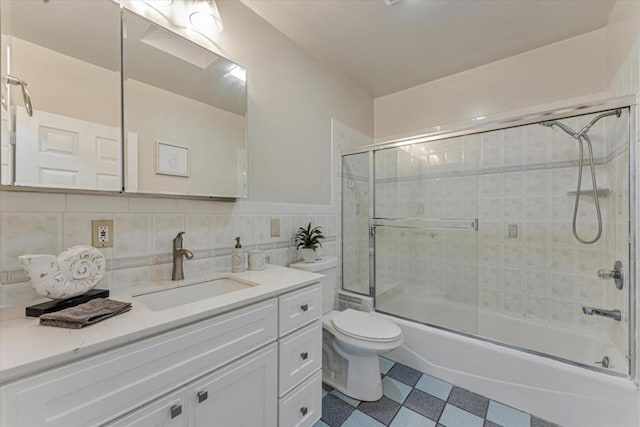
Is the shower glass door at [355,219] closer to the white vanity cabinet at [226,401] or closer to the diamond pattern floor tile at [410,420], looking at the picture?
the diamond pattern floor tile at [410,420]

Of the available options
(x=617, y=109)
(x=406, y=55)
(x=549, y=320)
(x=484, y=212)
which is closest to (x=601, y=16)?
(x=617, y=109)

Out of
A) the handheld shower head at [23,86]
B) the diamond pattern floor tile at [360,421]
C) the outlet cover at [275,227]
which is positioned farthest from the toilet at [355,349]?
the handheld shower head at [23,86]

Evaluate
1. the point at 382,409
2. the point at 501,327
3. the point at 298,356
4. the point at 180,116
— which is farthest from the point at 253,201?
the point at 501,327

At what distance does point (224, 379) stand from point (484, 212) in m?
2.40

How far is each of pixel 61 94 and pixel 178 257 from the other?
2.61 feet

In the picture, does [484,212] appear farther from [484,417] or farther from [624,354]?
[484,417]

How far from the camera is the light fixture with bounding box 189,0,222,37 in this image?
140 cm

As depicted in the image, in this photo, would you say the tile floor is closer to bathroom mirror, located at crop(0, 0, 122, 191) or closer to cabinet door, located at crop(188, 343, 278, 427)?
cabinet door, located at crop(188, 343, 278, 427)

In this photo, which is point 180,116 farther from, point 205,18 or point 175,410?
point 175,410

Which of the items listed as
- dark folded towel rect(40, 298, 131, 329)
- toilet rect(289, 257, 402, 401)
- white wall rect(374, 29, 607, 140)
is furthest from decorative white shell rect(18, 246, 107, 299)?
white wall rect(374, 29, 607, 140)

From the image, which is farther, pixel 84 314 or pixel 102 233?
pixel 102 233

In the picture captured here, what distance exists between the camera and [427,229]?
2.41 meters

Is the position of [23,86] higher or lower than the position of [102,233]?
higher

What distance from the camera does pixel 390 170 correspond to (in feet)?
8.09
